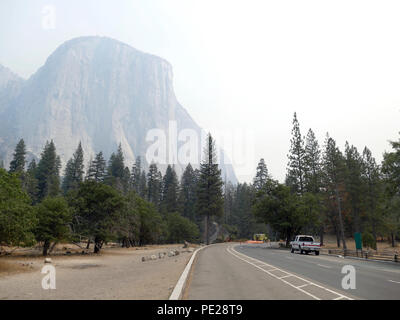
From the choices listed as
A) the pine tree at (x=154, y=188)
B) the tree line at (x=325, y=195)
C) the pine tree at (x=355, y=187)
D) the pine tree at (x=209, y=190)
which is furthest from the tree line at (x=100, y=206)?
the pine tree at (x=355, y=187)

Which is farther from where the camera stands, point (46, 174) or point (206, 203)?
point (46, 174)

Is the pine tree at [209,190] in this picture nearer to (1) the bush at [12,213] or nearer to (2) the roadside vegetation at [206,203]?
(2) the roadside vegetation at [206,203]

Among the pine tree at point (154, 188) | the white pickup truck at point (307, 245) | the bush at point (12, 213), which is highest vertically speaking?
the pine tree at point (154, 188)

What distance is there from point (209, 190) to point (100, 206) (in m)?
36.5

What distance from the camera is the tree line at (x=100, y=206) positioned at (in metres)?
21.8

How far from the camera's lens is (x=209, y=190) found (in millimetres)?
69938

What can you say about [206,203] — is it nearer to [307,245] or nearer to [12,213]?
[307,245]

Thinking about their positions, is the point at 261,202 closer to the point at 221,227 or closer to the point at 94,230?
the point at 94,230

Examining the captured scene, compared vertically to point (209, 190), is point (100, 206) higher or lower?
lower

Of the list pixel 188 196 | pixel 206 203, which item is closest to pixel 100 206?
pixel 206 203

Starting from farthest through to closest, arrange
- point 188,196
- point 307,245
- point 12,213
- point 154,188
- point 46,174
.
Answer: point 188,196 → point 154,188 → point 46,174 → point 307,245 → point 12,213

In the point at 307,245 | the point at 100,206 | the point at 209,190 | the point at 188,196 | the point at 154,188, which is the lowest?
the point at 307,245
